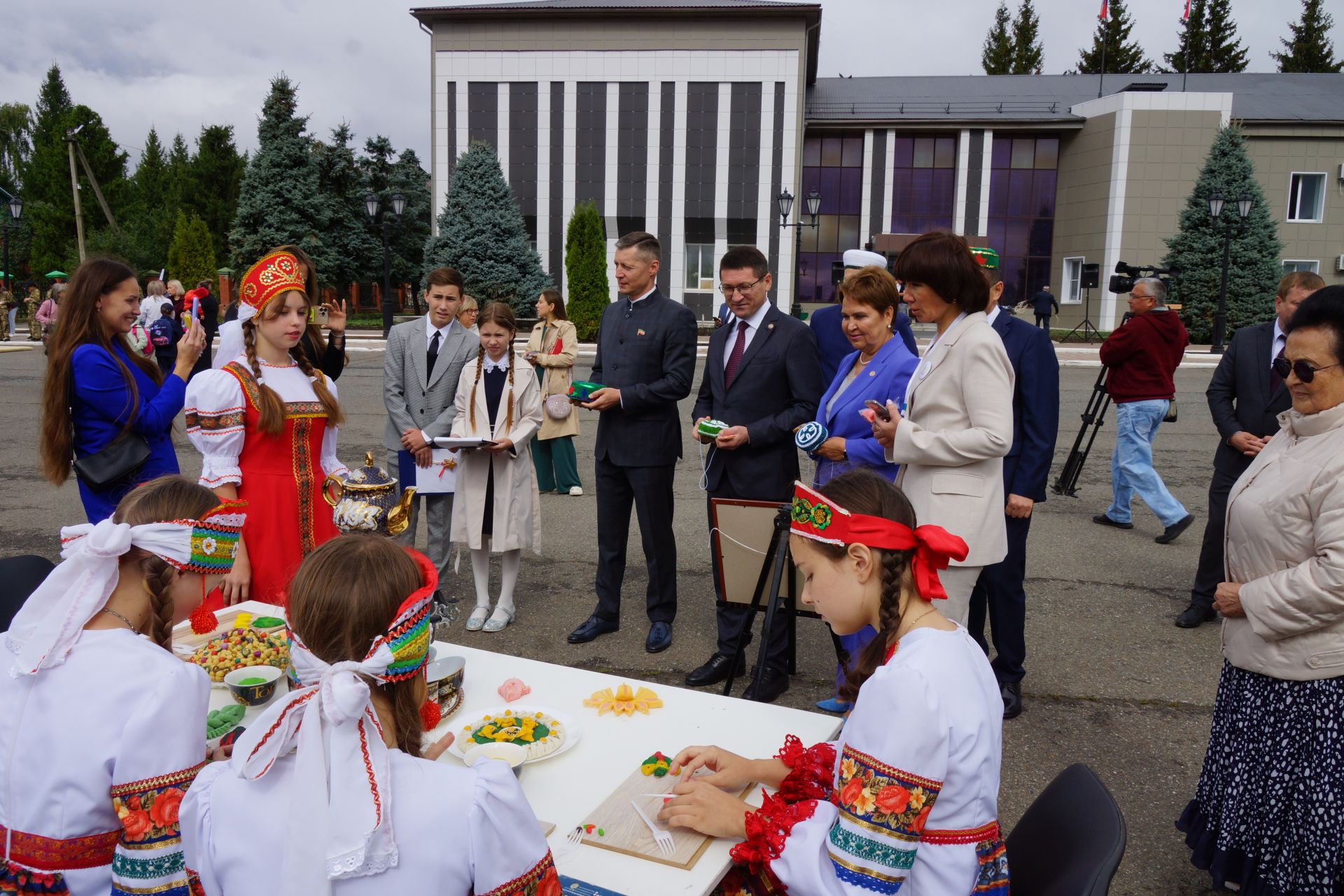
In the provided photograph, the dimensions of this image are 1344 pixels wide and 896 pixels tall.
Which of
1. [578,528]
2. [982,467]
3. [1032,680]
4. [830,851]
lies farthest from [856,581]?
[578,528]

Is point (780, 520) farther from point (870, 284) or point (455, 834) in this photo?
point (455, 834)

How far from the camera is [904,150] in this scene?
37.1m

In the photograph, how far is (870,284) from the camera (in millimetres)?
4043

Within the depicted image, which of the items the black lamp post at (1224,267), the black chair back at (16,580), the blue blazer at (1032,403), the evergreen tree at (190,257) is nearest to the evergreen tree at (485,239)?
the evergreen tree at (190,257)

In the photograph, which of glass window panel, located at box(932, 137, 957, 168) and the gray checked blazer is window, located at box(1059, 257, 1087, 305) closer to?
glass window panel, located at box(932, 137, 957, 168)

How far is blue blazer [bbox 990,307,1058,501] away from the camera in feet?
13.9

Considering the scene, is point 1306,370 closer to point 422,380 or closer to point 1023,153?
point 422,380

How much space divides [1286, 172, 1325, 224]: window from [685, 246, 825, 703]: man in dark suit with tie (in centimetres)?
3881

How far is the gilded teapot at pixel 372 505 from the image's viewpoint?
8.23 feet

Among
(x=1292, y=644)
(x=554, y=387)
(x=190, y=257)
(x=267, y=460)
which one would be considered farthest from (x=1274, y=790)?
(x=190, y=257)

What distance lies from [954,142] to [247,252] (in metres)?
28.7

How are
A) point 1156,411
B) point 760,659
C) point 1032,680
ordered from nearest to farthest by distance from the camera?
point 760,659, point 1032,680, point 1156,411

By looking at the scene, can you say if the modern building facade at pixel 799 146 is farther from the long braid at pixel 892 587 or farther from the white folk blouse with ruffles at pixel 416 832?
the white folk blouse with ruffles at pixel 416 832

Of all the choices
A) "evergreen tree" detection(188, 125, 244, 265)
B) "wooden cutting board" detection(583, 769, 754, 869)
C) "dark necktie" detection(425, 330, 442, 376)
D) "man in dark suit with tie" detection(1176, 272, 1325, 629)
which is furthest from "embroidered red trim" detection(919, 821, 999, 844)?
"evergreen tree" detection(188, 125, 244, 265)
